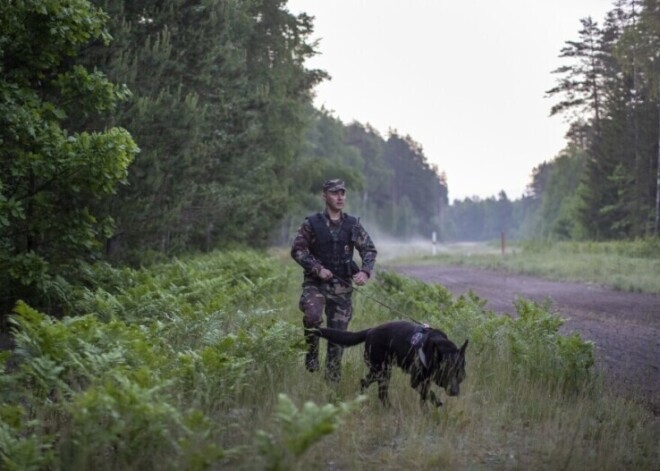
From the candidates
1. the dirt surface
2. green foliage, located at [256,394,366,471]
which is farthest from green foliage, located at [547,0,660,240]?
green foliage, located at [256,394,366,471]

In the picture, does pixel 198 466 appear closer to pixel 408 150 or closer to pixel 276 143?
pixel 276 143

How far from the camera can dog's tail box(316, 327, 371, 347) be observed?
6641 mm

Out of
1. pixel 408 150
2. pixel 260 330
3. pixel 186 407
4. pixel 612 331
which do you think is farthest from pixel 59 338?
pixel 408 150

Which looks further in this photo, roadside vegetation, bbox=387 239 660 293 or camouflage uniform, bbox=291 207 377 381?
roadside vegetation, bbox=387 239 660 293

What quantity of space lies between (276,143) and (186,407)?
859 inches

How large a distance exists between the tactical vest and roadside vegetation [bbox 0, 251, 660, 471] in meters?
0.97

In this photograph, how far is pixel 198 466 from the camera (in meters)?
4.22

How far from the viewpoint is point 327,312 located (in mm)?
7559

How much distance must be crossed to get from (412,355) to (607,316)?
8295 millimetres

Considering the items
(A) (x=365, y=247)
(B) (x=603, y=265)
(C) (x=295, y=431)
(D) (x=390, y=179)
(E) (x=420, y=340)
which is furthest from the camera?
(D) (x=390, y=179)

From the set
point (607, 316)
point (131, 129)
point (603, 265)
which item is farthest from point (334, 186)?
point (603, 265)

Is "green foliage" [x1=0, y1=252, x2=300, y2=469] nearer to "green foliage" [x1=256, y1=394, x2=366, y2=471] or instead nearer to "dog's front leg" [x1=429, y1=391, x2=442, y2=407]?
"green foliage" [x1=256, y1=394, x2=366, y2=471]

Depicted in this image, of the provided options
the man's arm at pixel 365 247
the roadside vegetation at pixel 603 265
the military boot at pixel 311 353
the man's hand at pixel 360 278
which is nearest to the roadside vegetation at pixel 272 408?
the military boot at pixel 311 353

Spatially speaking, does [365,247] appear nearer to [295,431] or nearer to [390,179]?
[295,431]
